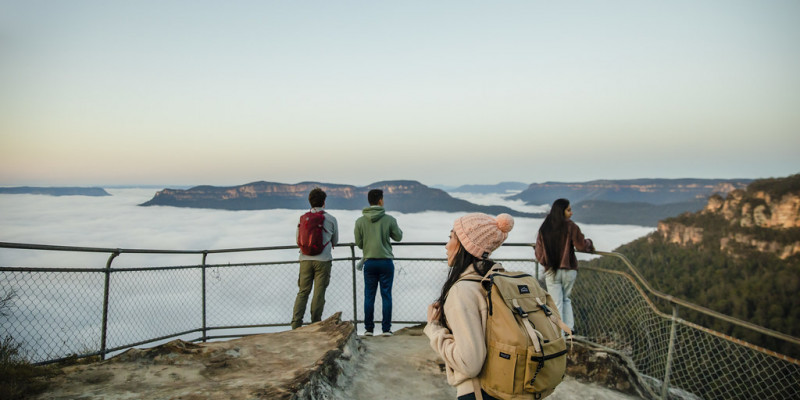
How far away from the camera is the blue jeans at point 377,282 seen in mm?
5418

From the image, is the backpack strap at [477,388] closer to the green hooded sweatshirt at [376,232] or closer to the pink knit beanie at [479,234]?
the pink knit beanie at [479,234]

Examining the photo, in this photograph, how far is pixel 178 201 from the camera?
12862 cm

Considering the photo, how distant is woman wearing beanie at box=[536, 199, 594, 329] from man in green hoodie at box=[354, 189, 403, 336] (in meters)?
1.82

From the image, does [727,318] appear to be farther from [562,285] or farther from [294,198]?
[294,198]

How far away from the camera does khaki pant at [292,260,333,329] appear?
539 cm

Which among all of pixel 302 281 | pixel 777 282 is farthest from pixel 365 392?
pixel 777 282

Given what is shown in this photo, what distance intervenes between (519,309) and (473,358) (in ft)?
0.96

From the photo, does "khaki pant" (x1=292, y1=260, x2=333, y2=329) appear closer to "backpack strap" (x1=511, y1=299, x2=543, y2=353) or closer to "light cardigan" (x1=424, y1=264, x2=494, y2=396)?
"light cardigan" (x1=424, y1=264, x2=494, y2=396)

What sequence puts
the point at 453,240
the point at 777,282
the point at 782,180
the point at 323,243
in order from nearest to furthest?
1. the point at 453,240
2. the point at 323,243
3. the point at 777,282
4. the point at 782,180

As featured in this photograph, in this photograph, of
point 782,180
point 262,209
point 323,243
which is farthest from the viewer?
point 262,209

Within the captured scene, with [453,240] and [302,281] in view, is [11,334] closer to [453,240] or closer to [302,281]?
[302,281]

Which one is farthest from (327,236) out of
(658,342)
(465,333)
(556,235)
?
(658,342)

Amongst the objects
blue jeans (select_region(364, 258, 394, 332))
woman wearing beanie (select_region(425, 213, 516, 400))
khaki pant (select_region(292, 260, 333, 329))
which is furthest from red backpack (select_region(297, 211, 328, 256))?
woman wearing beanie (select_region(425, 213, 516, 400))

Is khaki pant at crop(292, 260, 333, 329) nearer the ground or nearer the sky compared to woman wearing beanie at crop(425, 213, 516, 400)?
nearer the ground
